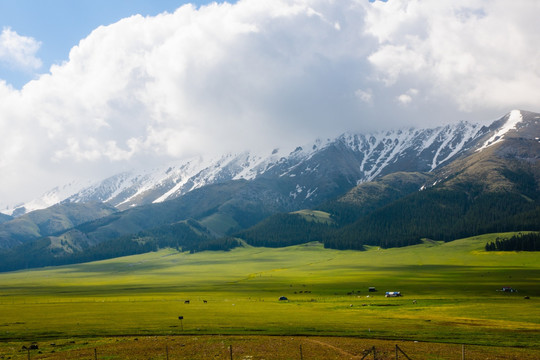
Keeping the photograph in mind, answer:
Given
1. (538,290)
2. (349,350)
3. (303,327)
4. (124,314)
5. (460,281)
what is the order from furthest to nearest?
1. (460,281)
2. (538,290)
3. (124,314)
4. (303,327)
5. (349,350)

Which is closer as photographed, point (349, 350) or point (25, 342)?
point (349, 350)

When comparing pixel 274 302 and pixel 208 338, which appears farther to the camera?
pixel 274 302

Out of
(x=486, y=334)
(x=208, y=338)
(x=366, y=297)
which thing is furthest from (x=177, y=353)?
(x=366, y=297)

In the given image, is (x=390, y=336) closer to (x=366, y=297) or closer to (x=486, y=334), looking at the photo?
(x=486, y=334)

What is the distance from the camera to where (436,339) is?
50.2m

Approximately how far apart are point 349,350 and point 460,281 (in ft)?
340

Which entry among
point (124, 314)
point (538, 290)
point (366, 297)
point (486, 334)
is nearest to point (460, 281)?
point (538, 290)

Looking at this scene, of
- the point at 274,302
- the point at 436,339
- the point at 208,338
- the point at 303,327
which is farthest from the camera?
the point at 274,302

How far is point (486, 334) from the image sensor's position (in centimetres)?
5272

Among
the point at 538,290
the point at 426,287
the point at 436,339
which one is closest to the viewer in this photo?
the point at 436,339

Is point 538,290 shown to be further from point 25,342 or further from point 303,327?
point 25,342

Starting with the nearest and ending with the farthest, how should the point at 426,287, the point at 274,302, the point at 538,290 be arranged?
the point at 274,302
the point at 538,290
the point at 426,287

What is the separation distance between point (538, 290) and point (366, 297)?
4021 cm

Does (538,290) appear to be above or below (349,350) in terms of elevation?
below
